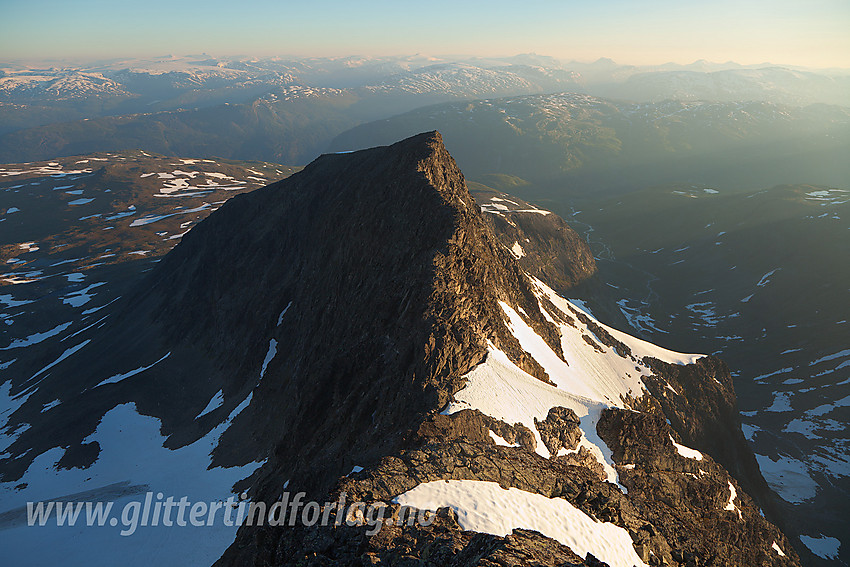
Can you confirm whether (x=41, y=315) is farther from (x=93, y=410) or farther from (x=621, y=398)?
(x=621, y=398)

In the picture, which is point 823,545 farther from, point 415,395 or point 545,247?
point 545,247

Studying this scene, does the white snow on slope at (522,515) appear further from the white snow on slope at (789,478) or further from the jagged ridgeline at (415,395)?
the white snow on slope at (789,478)

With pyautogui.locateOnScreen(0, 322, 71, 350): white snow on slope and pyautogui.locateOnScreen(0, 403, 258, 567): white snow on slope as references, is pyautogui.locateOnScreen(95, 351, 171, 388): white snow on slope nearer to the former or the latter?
pyautogui.locateOnScreen(0, 403, 258, 567): white snow on slope

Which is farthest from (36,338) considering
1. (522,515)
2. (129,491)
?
(522,515)

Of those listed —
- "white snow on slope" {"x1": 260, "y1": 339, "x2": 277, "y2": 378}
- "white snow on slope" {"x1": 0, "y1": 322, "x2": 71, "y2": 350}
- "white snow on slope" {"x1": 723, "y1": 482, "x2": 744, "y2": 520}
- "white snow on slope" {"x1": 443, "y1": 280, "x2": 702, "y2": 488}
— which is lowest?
"white snow on slope" {"x1": 0, "y1": 322, "x2": 71, "y2": 350}

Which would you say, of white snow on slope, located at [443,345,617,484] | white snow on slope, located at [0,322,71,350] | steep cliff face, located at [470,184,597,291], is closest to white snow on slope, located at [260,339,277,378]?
white snow on slope, located at [443,345,617,484]

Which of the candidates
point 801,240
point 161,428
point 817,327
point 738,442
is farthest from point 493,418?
point 801,240
